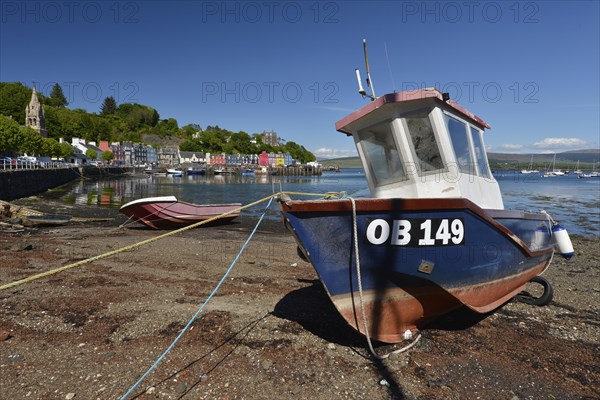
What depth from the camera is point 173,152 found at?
16925 cm

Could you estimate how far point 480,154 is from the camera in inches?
258

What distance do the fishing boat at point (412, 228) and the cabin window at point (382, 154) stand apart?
0.7 inches

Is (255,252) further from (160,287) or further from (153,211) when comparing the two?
(153,211)

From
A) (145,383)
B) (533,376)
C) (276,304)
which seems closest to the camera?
(145,383)

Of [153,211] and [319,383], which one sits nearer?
[319,383]

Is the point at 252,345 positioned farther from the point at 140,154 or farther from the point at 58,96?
the point at 58,96

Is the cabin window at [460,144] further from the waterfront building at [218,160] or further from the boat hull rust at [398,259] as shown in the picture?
the waterfront building at [218,160]

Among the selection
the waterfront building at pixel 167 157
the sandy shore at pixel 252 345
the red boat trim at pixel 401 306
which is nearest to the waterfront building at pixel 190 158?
the waterfront building at pixel 167 157

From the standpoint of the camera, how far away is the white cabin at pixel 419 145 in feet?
17.5

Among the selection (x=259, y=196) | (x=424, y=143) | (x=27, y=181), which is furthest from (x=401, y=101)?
(x=27, y=181)

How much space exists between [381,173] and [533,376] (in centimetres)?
348

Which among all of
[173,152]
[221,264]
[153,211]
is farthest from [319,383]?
[173,152]

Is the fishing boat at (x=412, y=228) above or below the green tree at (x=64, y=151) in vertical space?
below

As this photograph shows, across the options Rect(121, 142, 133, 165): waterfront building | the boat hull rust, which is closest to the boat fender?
the boat hull rust
